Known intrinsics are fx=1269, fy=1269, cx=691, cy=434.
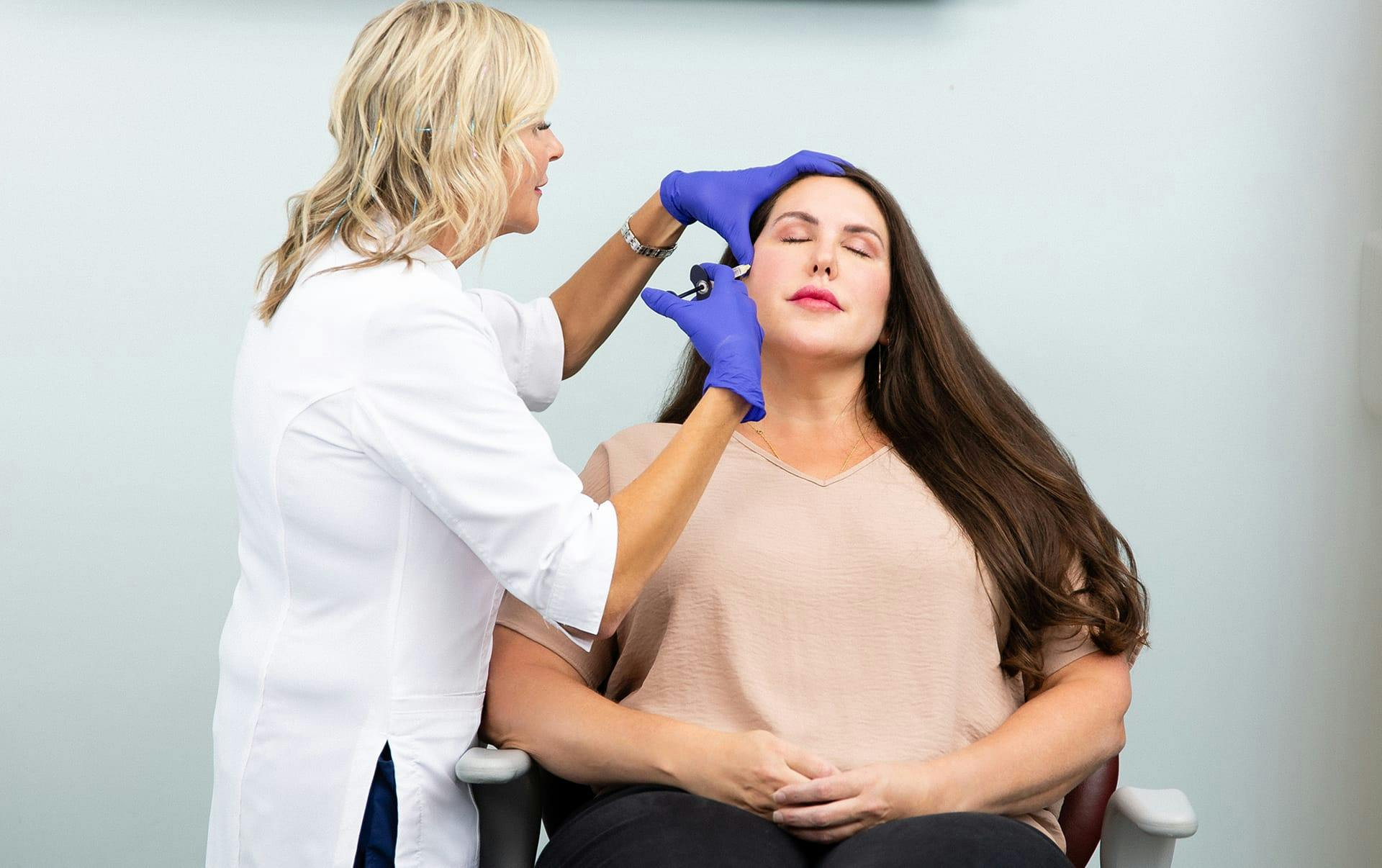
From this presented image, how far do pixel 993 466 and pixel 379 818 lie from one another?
77cm

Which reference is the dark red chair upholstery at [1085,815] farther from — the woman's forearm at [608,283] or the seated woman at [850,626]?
the woman's forearm at [608,283]

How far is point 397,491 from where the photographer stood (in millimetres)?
1101

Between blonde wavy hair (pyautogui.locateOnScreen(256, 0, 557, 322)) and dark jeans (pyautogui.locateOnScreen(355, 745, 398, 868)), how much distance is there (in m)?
0.43

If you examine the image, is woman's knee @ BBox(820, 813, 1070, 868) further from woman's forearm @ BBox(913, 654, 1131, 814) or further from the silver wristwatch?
the silver wristwatch

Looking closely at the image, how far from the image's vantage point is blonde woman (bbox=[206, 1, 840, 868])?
1067 millimetres

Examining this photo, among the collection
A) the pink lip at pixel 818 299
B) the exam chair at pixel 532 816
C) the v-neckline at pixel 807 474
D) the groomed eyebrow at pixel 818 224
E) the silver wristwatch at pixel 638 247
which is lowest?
the exam chair at pixel 532 816

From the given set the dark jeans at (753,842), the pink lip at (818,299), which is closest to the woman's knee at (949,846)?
the dark jeans at (753,842)

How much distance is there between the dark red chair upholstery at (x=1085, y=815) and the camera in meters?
1.36

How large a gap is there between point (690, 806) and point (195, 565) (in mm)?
997

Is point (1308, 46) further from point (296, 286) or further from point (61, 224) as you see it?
point (61, 224)

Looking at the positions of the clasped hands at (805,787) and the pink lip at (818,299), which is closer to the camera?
the clasped hands at (805,787)

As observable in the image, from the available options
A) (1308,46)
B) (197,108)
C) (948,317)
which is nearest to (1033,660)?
(948,317)

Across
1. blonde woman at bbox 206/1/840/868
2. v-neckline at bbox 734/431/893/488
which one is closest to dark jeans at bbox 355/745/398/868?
blonde woman at bbox 206/1/840/868

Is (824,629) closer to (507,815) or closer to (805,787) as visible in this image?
(805,787)
